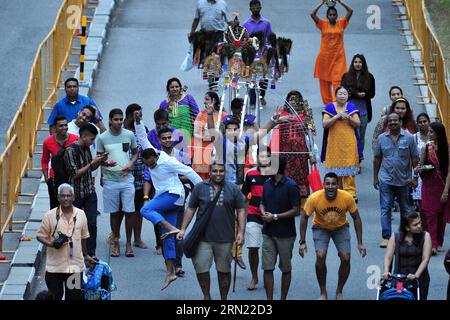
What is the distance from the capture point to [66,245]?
17.3 meters

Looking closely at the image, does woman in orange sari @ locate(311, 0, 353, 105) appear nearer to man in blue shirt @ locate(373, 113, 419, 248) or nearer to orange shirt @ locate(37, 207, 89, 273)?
man in blue shirt @ locate(373, 113, 419, 248)

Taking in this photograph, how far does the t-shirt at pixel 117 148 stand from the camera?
63.7 ft

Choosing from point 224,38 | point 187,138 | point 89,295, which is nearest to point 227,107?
point 224,38

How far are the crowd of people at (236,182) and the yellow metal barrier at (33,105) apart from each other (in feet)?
1.81

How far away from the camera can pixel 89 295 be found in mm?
16547

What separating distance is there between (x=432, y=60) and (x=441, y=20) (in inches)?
236

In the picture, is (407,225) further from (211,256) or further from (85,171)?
(85,171)

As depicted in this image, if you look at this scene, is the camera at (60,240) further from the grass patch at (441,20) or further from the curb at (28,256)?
the grass patch at (441,20)

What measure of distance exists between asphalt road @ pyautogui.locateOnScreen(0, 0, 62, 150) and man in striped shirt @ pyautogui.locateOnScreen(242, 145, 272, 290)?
26.3 ft

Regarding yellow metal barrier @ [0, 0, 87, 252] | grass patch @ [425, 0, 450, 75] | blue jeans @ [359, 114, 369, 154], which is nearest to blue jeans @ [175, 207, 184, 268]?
yellow metal barrier @ [0, 0, 87, 252]

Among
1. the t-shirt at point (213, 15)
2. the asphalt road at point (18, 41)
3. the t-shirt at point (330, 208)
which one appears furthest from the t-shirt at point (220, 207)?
the t-shirt at point (213, 15)

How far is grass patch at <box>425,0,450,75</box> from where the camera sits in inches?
1173
